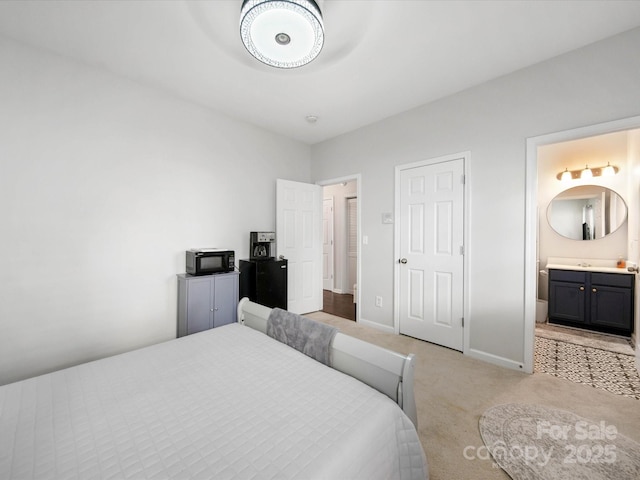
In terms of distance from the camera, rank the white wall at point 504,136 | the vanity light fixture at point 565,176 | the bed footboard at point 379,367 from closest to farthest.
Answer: the bed footboard at point 379,367 → the white wall at point 504,136 → the vanity light fixture at point 565,176

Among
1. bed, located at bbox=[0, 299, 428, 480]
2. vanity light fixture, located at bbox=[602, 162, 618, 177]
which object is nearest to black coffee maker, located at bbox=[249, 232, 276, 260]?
bed, located at bbox=[0, 299, 428, 480]

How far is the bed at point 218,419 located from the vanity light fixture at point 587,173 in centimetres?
447

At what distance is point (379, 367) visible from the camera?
1300 mm

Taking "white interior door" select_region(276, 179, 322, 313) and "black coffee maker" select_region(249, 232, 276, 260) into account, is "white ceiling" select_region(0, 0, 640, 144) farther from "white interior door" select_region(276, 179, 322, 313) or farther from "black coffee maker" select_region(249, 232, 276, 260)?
"black coffee maker" select_region(249, 232, 276, 260)

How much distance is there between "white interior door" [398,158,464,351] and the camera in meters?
2.85

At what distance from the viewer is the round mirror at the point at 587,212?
358cm

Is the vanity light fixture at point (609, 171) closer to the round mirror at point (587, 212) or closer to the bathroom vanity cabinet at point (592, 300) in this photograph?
the round mirror at point (587, 212)

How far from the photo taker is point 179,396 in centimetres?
121

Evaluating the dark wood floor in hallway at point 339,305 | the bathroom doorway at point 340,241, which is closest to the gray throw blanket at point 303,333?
the dark wood floor in hallway at point 339,305

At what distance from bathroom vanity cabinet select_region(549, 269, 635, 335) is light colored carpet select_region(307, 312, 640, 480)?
180 centimetres

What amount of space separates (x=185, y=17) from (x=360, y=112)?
79.8 inches

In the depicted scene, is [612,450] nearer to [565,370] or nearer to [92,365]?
[565,370]

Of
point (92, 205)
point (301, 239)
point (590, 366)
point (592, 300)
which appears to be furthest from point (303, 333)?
point (592, 300)

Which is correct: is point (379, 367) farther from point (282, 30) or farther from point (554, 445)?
point (282, 30)
